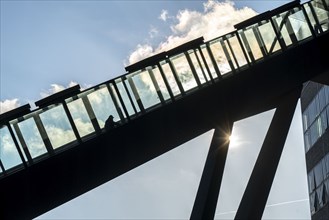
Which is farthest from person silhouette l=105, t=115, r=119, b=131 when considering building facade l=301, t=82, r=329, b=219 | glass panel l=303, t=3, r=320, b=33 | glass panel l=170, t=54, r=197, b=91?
building facade l=301, t=82, r=329, b=219

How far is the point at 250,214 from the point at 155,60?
616cm

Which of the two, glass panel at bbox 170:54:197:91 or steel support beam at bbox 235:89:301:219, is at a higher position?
Result: glass panel at bbox 170:54:197:91

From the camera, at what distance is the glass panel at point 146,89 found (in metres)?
18.0

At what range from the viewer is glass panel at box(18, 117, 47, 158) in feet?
53.9

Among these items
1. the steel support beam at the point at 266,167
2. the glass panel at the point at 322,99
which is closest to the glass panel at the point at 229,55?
the steel support beam at the point at 266,167

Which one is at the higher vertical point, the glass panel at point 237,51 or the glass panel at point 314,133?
the glass panel at point 237,51

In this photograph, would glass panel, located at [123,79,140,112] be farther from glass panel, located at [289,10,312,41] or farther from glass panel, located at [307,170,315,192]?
glass panel, located at [307,170,315,192]

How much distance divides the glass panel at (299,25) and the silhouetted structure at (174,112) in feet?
0.13

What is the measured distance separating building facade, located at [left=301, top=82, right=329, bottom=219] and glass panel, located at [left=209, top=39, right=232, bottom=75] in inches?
1118

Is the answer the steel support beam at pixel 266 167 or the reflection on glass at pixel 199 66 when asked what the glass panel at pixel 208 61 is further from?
the steel support beam at pixel 266 167

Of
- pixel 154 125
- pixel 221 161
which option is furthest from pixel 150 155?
pixel 221 161

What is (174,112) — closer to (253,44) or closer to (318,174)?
(253,44)

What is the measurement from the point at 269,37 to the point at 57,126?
860 centimetres

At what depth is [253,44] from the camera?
19.8 m
